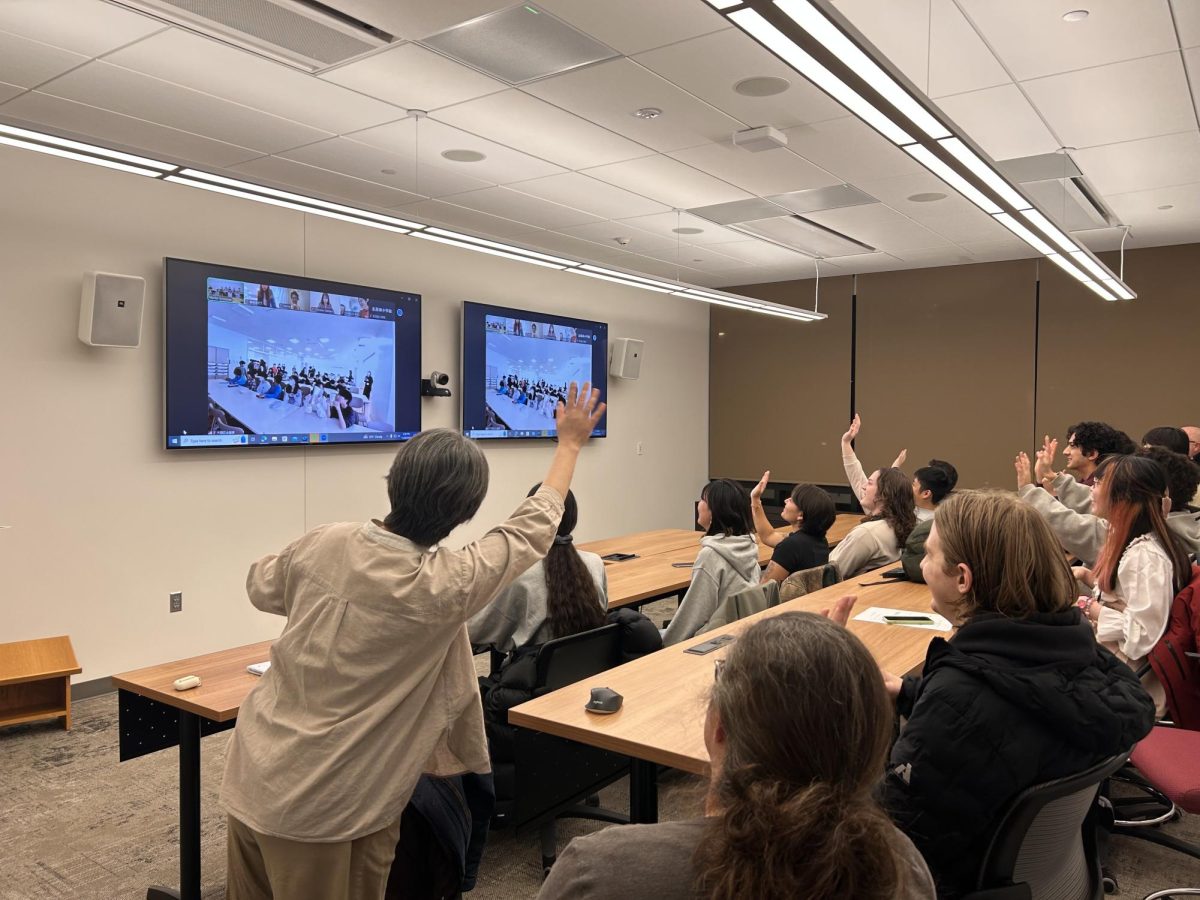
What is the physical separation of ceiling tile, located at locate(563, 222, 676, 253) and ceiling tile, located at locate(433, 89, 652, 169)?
1.60 m

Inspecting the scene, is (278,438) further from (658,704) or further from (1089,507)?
(1089,507)

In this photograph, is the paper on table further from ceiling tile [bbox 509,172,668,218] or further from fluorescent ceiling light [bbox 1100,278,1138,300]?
fluorescent ceiling light [bbox 1100,278,1138,300]

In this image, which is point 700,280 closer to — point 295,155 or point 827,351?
point 827,351

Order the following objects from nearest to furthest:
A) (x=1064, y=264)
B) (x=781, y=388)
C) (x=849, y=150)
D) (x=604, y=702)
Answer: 1. (x=604, y=702)
2. (x=849, y=150)
3. (x=1064, y=264)
4. (x=781, y=388)

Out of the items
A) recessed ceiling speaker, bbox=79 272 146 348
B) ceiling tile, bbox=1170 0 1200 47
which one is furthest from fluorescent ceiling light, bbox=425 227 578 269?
ceiling tile, bbox=1170 0 1200 47

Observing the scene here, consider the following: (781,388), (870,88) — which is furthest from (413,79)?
(781,388)

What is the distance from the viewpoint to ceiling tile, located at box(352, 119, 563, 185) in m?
4.46

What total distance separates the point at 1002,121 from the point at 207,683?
4117mm

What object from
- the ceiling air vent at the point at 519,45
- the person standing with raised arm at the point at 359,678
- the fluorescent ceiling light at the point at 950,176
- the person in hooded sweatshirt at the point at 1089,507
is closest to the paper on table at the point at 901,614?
the person in hooded sweatshirt at the point at 1089,507

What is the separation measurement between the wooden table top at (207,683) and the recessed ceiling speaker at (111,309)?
2.58 meters

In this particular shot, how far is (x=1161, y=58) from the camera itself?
11.7 feet

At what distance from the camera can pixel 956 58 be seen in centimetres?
359

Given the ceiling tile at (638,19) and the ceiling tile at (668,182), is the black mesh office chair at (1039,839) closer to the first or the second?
the ceiling tile at (638,19)

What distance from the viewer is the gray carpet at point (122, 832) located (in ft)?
9.85
